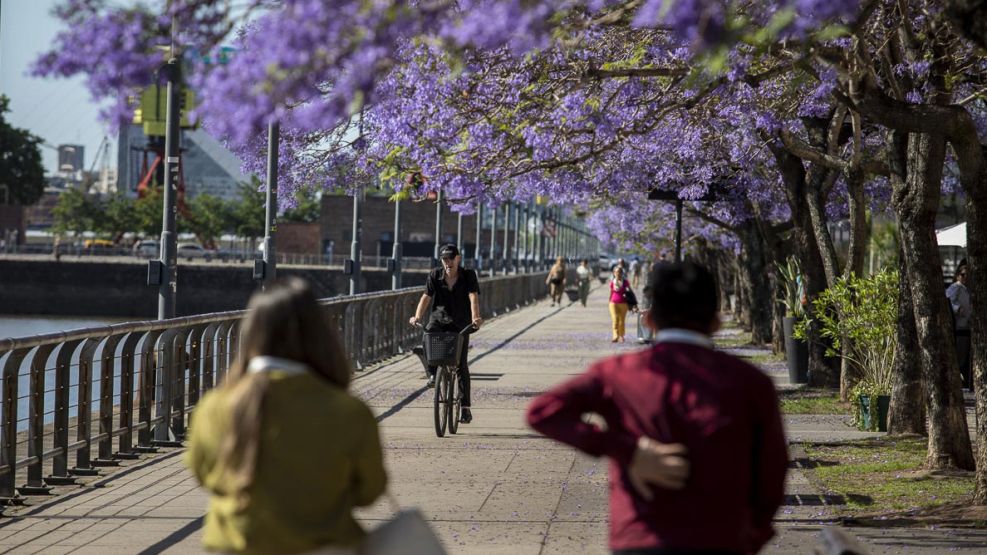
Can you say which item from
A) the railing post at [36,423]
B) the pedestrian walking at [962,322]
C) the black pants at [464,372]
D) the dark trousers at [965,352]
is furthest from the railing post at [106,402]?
the pedestrian walking at [962,322]

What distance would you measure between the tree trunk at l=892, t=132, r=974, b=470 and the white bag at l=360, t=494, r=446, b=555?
861cm

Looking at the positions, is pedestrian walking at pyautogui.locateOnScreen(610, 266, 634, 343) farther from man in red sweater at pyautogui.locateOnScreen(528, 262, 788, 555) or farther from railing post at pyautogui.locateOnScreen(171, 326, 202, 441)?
man in red sweater at pyautogui.locateOnScreen(528, 262, 788, 555)

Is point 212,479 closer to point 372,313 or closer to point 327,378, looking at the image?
point 327,378

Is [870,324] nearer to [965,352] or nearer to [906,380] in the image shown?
[906,380]

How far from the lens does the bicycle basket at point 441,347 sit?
14.6 metres

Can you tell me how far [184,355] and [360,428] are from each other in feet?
35.2

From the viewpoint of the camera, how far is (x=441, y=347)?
14.7m

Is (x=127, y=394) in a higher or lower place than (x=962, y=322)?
lower

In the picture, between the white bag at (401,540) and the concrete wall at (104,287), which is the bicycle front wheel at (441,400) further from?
the concrete wall at (104,287)

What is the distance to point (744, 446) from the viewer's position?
4359 mm

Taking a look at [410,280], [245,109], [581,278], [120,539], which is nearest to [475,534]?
[120,539]

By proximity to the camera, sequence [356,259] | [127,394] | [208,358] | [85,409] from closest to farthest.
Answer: [85,409] → [127,394] → [208,358] → [356,259]

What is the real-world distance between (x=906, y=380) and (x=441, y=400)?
4257mm

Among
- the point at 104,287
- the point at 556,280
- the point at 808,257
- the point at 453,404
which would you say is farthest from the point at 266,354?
the point at 104,287
